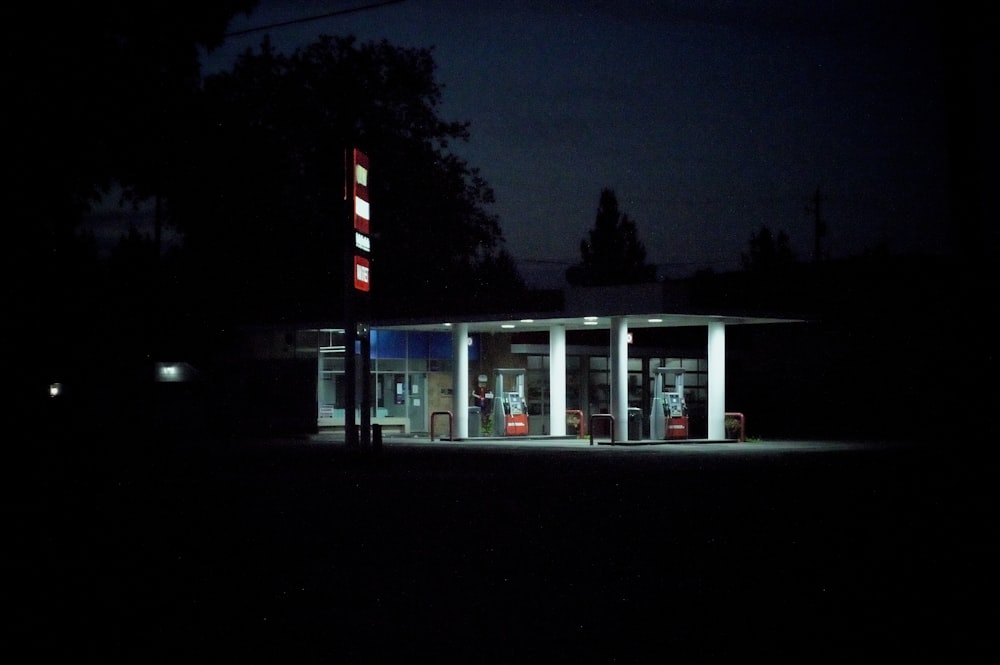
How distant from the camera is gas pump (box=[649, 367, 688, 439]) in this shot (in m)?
41.4

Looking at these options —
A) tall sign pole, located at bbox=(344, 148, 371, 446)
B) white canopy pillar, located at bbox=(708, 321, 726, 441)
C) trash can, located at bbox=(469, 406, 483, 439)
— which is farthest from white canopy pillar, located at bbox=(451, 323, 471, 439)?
tall sign pole, located at bbox=(344, 148, 371, 446)

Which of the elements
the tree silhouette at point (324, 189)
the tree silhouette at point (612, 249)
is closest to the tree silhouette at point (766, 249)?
the tree silhouette at point (612, 249)

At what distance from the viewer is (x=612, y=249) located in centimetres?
12744

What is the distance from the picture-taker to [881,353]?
189 ft

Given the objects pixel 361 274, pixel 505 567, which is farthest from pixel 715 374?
pixel 505 567

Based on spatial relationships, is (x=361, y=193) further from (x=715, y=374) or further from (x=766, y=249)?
(x=766, y=249)

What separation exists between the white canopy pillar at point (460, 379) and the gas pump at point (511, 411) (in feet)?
5.49

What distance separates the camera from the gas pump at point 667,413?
136 ft

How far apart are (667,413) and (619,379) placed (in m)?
2.89

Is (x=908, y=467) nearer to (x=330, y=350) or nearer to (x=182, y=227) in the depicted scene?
(x=330, y=350)

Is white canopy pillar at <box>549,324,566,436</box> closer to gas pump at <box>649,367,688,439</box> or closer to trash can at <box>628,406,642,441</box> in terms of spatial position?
trash can at <box>628,406,642,441</box>

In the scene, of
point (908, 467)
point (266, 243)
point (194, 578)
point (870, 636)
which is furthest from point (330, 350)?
point (870, 636)

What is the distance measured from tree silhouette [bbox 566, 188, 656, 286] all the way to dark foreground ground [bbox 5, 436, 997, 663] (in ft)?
329

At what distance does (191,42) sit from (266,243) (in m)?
38.1
